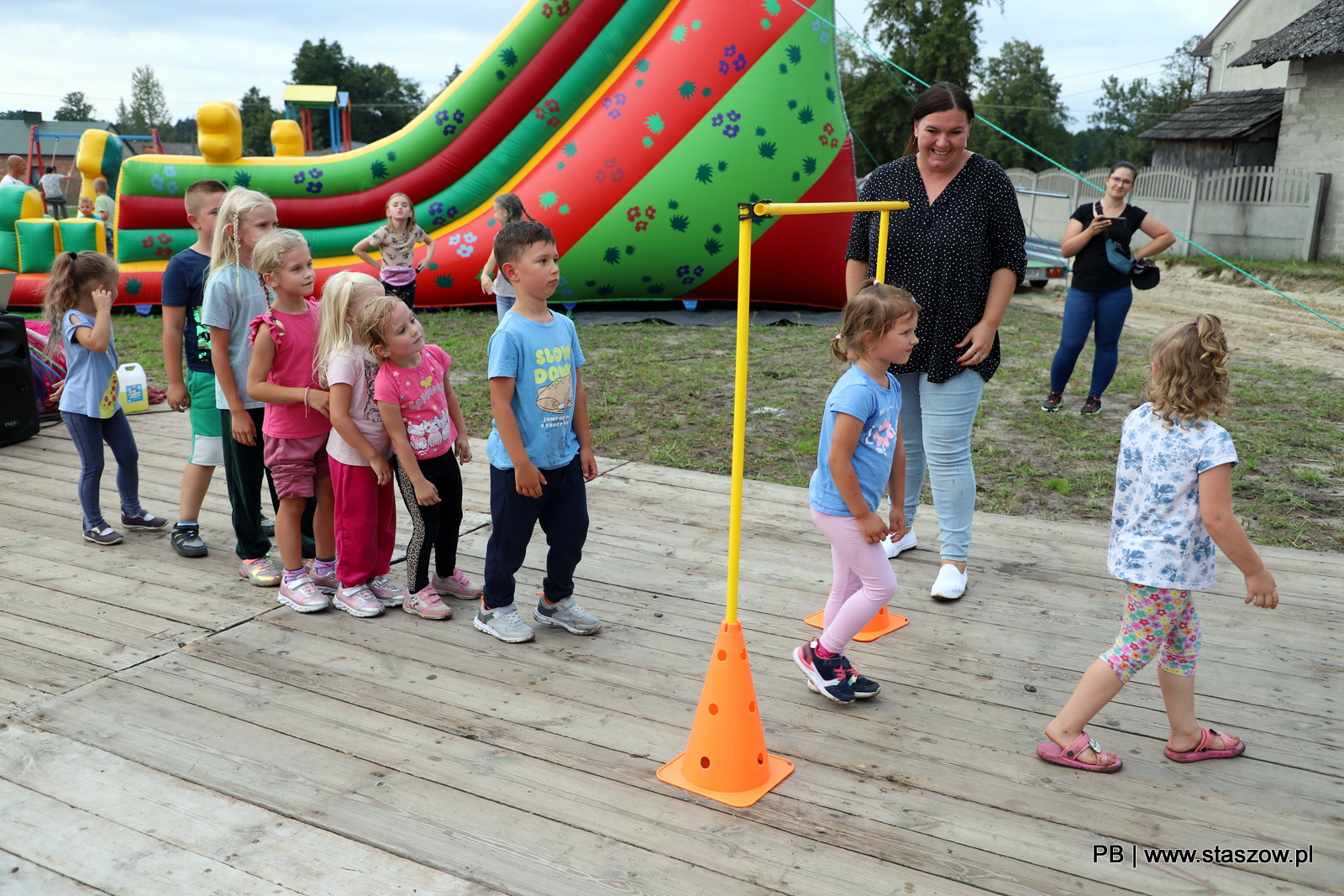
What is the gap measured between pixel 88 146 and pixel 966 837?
48.9ft

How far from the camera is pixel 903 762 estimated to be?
8.84ft

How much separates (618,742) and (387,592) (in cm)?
142

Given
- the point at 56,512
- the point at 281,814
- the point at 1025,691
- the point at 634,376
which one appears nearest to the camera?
the point at 281,814

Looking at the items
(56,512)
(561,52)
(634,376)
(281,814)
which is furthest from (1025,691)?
(561,52)

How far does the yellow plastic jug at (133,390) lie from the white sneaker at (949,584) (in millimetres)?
5726

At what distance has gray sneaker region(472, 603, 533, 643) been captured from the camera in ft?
11.3

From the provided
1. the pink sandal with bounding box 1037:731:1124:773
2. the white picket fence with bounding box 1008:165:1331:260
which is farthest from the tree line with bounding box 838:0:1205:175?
the pink sandal with bounding box 1037:731:1124:773

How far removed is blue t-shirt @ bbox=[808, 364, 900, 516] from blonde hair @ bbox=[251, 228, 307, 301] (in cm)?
203

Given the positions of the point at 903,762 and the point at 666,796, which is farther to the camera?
the point at 903,762

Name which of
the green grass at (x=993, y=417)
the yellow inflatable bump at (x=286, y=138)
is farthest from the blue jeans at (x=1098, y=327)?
the yellow inflatable bump at (x=286, y=138)

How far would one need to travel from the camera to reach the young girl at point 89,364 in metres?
4.27

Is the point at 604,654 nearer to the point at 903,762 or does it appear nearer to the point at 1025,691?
the point at 903,762

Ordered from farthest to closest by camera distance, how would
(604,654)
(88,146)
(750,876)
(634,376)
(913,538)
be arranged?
1. (88,146)
2. (634,376)
3. (913,538)
4. (604,654)
5. (750,876)

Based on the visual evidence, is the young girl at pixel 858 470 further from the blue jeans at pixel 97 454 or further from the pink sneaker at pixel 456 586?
the blue jeans at pixel 97 454
